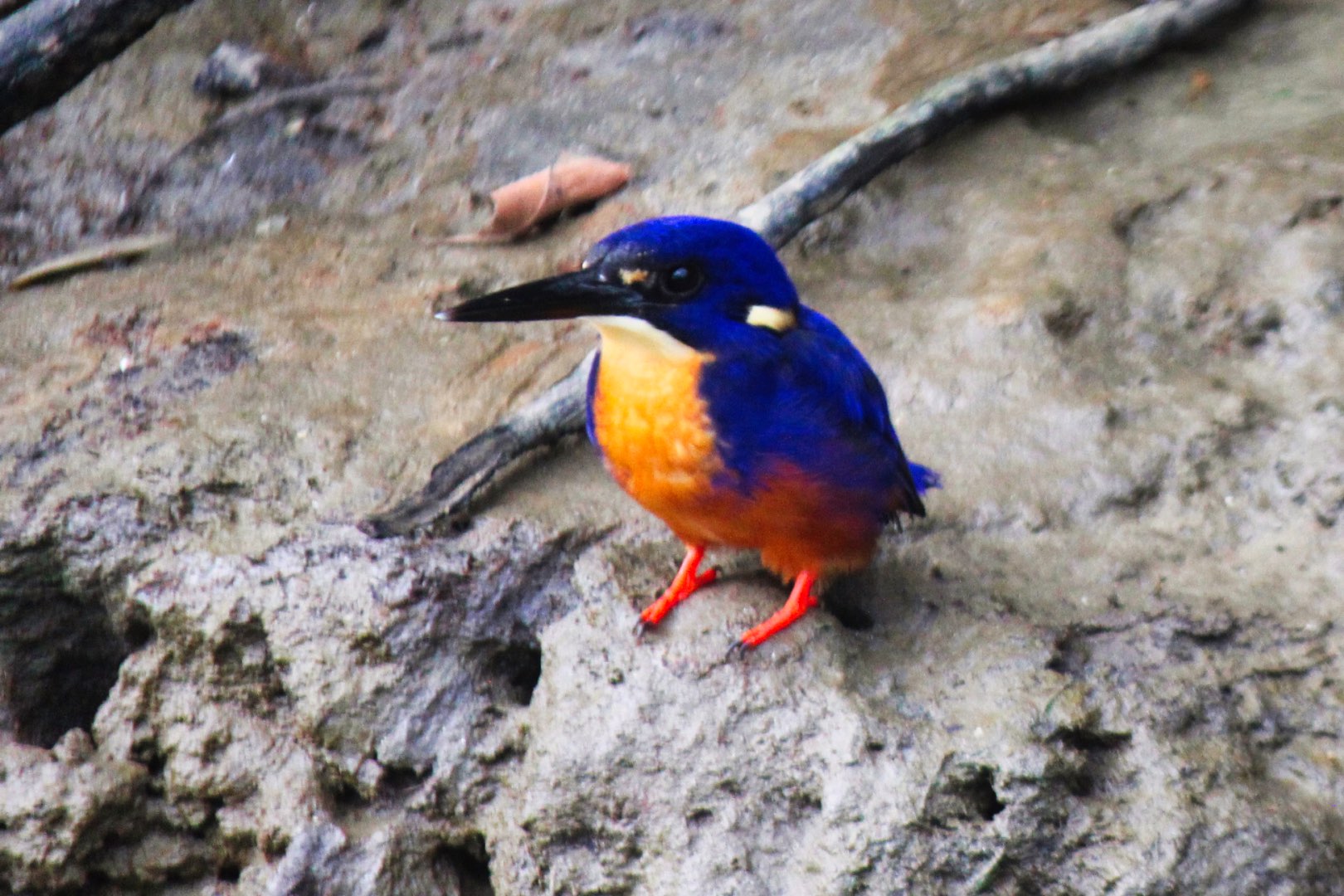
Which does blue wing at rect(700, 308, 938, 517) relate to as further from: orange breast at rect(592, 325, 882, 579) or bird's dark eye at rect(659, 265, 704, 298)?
bird's dark eye at rect(659, 265, 704, 298)

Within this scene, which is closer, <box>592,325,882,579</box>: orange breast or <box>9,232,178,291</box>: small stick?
<box>592,325,882,579</box>: orange breast

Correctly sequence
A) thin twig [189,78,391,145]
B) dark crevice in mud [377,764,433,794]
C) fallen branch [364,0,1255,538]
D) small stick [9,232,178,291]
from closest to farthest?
dark crevice in mud [377,764,433,794]
fallen branch [364,0,1255,538]
small stick [9,232,178,291]
thin twig [189,78,391,145]

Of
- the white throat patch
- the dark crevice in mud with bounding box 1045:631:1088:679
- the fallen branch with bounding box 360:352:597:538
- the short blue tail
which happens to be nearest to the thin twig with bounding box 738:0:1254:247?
the fallen branch with bounding box 360:352:597:538

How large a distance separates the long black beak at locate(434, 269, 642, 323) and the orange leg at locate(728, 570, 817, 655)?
→ 735 millimetres

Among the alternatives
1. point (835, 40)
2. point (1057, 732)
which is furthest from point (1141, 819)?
point (835, 40)

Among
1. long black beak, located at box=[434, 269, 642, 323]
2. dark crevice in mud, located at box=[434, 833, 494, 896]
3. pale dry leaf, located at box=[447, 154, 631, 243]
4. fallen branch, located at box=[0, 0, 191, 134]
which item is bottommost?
dark crevice in mud, located at box=[434, 833, 494, 896]

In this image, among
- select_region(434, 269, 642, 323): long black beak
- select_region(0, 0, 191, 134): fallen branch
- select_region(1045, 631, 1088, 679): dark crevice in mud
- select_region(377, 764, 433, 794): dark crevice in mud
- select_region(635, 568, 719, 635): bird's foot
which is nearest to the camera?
select_region(434, 269, 642, 323): long black beak

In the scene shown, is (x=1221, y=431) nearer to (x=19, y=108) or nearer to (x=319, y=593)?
(x=319, y=593)

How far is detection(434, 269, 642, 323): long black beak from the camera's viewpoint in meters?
2.59

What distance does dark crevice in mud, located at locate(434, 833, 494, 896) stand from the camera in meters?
3.22

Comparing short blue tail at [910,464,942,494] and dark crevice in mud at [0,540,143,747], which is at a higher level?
dark crevice in mud at [0,540,143,747]

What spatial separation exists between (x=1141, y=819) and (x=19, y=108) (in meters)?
3.52

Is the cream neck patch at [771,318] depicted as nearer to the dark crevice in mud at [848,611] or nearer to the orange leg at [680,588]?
the orange leg at [680,588]

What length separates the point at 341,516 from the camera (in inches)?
133
